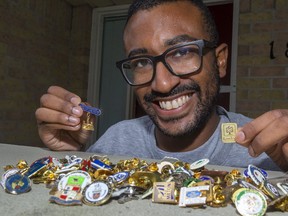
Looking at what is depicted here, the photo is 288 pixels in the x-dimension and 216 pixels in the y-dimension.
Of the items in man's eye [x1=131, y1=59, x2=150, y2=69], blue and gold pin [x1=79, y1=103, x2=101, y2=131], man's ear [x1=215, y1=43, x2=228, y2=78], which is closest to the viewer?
blue and gold pin [x1=79, y1=103, x2=101, y2=131]

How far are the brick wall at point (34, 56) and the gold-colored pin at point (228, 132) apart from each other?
2.02m

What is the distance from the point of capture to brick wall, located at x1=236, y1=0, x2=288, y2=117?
2.33m

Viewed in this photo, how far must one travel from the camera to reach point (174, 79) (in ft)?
3.32

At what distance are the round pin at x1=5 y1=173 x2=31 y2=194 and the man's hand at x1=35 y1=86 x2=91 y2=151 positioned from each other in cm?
48

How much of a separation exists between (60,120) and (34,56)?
1826 millimetres

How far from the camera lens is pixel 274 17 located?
7.79 feet

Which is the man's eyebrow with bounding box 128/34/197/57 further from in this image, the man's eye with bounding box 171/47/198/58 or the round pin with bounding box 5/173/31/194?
the round pin with bounding box 5/173/31/194

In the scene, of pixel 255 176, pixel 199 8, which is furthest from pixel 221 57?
pixel 255 176

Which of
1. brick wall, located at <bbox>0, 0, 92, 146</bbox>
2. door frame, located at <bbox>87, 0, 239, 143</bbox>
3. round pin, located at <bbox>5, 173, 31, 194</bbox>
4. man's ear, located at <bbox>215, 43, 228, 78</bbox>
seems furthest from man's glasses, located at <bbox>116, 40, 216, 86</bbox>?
door frame, located at <bbox>87, 0, 239, 143</bbox>

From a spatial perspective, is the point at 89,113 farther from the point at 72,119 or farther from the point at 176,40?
the point at 176,40

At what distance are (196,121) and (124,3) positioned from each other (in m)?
2.20

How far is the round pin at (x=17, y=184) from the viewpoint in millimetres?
501

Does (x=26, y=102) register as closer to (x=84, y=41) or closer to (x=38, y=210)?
(x=84, y=41)

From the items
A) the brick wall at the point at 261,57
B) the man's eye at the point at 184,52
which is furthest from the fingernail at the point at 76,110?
the brick wall at the point at 261,57
